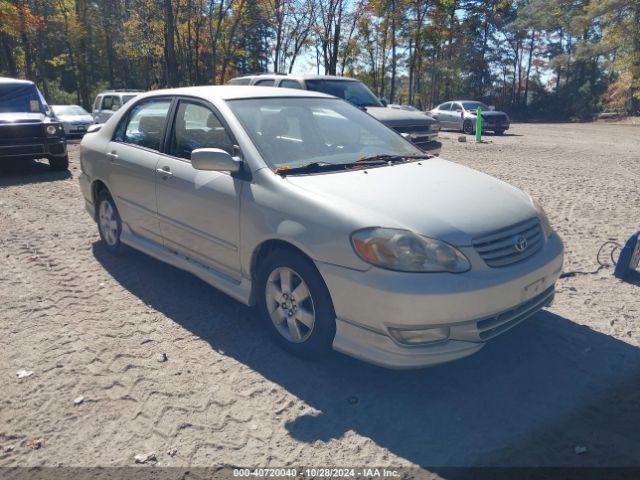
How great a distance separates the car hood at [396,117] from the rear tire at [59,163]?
6432 millimetres

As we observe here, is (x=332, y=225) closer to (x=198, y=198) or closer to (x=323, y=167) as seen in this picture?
(x=323, y=167)

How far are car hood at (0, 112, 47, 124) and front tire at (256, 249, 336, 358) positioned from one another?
9.00 m

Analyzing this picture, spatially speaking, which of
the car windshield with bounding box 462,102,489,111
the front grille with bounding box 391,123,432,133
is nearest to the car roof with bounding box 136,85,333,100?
the front grille with bounding box 391,123,432,133

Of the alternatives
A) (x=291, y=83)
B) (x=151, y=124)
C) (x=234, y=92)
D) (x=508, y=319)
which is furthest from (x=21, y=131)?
(x=508, y=319)

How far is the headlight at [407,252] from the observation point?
3.07 metres

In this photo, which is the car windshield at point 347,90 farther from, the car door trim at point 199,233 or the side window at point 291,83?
the car door trim at point 199,233

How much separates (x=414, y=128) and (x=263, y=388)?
880 cm

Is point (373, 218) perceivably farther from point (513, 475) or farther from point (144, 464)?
point (144, 464)

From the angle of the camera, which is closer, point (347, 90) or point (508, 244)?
point (508, 244)

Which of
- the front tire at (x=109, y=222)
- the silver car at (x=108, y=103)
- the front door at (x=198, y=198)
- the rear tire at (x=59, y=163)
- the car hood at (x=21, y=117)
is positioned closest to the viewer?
the front door at (x=198, y=198)

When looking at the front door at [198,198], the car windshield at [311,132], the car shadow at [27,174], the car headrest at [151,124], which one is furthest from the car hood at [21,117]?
the car windshield at [311,132]

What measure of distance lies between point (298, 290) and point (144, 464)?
52.8 inches

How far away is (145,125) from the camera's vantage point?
5.07 m

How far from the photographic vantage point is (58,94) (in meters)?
45.6
